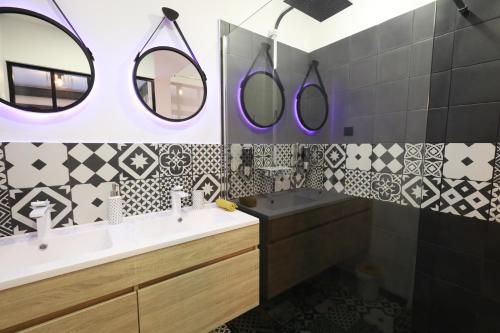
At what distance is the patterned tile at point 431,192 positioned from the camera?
1.36m

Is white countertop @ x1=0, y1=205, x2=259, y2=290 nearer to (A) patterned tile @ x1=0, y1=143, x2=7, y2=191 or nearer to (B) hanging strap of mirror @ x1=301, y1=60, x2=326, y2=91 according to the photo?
(A) patterned tile @ x1=0, y1=143, x2=7, y2=191

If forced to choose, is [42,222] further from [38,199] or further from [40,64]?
[40,64]

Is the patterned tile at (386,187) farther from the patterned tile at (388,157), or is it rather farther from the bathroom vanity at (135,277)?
the bathroom vanity at (135,277)

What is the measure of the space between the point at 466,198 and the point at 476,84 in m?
0.63

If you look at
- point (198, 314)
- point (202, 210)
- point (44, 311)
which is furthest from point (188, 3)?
point (198, 314)

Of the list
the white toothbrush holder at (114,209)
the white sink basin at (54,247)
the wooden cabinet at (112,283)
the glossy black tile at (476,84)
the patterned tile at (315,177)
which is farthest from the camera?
the patterned tile at (315,177)

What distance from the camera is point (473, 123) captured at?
4.00ft

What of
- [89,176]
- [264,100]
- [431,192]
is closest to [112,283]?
[89,176]

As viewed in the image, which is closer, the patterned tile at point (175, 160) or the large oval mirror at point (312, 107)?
the patterned tile at point (175, 160)

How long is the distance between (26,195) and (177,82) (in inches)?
40.6

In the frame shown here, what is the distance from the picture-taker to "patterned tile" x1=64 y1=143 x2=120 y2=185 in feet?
3.92

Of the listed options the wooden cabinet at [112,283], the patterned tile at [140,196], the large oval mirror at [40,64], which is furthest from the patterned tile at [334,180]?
the large oval mirror at [40,64]

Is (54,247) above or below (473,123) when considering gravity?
below

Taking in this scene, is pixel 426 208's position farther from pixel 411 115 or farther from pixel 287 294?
pixel 287 294
